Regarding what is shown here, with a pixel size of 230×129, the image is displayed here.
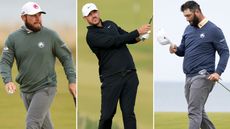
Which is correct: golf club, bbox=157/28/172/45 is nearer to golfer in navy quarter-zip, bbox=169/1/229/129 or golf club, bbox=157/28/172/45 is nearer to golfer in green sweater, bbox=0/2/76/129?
golfer in navy quarter-zip, bbox=169/1/229/129

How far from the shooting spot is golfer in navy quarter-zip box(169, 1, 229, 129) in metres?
7.34

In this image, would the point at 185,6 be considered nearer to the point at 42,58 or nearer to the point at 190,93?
the point at 190,93

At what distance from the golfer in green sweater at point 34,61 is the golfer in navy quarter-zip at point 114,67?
37cm

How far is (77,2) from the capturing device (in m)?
9.23

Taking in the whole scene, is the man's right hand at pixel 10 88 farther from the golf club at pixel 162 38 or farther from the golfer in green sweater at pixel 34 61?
the golf club at pixel 162 38

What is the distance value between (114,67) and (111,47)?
0.21 metres

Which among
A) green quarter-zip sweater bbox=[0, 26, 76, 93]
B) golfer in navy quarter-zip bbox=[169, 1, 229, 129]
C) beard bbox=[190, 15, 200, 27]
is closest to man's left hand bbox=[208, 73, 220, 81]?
golfer in navy quarter-zip bbox=[169, 1, 229, 129]

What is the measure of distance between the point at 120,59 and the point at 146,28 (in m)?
0.43

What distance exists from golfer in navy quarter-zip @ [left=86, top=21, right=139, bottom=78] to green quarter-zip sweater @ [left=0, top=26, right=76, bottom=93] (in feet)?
1.09

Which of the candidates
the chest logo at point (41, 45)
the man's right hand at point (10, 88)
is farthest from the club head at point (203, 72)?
the man's right hand at point (10, 88)

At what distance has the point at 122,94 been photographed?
7.14 meters

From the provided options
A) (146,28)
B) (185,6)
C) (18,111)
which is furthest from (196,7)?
(18,111)

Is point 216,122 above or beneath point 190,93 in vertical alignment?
beneath

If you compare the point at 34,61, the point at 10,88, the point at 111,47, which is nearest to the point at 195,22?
the point at 111,47
